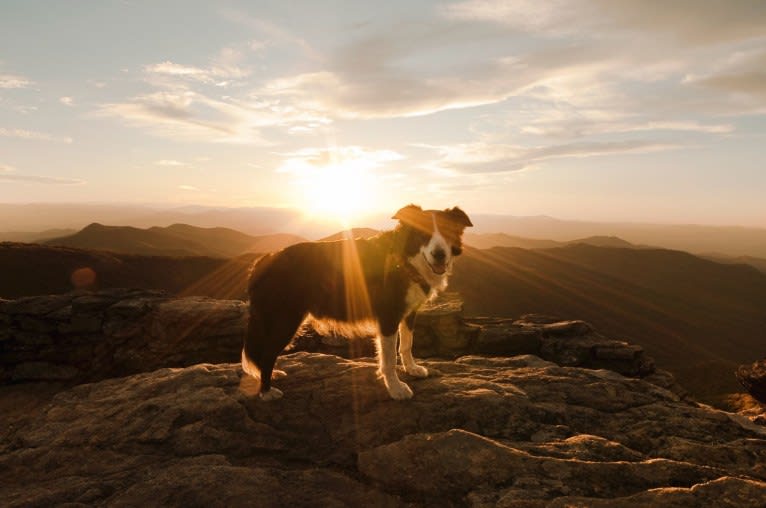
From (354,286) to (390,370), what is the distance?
1.51m

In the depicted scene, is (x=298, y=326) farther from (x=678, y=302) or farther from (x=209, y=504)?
(x=678, y=302)

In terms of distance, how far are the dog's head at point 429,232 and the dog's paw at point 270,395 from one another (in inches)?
121

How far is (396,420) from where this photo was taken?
233 inches

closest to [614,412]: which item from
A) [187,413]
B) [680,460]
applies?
[680,460]

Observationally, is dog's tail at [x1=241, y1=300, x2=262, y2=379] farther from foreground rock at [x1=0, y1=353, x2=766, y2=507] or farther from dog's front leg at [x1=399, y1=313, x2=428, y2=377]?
dog's front leg at [x1=399, y1=313, x2=428, y2=377]

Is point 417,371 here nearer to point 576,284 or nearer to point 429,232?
point 429,232

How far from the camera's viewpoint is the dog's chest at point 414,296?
22.2ft

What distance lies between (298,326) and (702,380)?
4244cm

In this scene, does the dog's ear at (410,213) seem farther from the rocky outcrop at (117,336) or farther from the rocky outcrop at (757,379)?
the rocky outcrop at (757,379)

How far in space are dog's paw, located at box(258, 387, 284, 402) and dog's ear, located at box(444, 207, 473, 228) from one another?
4028 millimetres

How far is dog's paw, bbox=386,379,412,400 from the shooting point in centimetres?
651

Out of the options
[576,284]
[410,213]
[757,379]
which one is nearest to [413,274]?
[410,213]

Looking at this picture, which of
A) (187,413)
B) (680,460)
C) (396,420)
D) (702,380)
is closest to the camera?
(680,460)

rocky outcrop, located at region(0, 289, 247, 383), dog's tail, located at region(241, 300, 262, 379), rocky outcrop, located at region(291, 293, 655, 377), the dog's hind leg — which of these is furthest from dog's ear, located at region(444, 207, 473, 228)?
rocky outcrop, located at region(0, 289, 247, 383)
